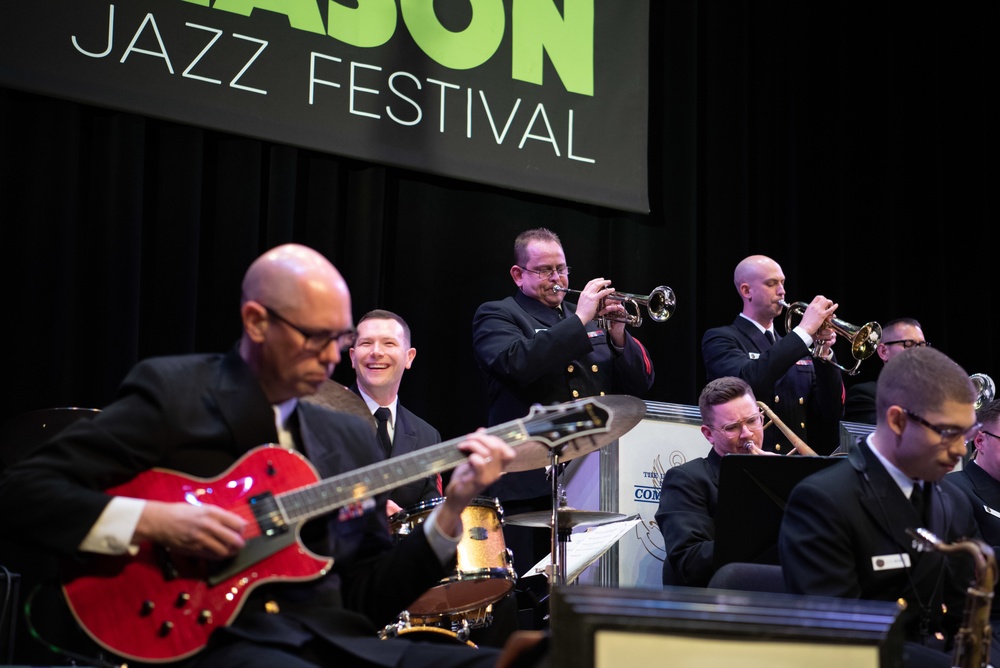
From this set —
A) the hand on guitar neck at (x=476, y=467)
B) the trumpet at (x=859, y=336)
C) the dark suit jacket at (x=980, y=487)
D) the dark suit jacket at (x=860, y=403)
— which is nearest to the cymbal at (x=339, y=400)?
the hand on guitar neck at (x=476, y=467)

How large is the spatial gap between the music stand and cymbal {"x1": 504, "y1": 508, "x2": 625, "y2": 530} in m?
0.75

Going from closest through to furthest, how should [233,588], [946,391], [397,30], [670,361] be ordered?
1. [233,588]
2. [946,391]
3. [397,30]
4. [670,361]

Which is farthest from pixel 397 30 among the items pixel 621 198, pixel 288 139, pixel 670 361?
pixel 670 361

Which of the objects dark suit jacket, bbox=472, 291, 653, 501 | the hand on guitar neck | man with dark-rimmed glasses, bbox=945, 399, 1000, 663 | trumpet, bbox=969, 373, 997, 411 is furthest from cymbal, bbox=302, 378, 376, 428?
trumpet, bbox=969, 373, 997, 411

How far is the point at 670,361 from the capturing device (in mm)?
6863

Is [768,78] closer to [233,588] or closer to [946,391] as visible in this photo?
[946,391]

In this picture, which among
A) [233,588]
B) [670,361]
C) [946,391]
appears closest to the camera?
[233,588]

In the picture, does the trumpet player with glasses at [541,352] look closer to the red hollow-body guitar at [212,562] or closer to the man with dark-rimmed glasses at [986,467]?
the man with dark-rimmed glasses at [986,467]

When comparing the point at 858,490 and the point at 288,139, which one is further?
the point at 288,139

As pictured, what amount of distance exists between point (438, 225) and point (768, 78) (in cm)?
273

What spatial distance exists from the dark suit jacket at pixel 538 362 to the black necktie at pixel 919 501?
2.14m

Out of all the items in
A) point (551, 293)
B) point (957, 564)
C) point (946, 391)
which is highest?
point (551, 293)

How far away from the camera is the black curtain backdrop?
505cm

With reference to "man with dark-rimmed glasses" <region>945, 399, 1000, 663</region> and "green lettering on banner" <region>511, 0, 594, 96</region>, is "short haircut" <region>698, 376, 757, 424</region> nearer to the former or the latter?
"man with dark-rimmed glasses" <region>945, 399, 1000, 663</region>
